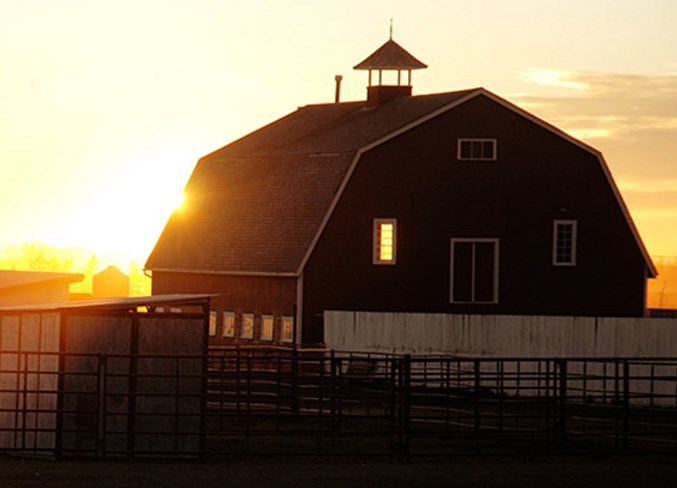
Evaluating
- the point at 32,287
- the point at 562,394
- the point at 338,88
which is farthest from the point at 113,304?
the point at 338,88

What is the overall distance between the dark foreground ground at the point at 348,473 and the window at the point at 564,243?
105 feet

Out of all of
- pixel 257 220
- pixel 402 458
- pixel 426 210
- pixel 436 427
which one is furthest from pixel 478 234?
pixel 402 458

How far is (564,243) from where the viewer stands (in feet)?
191

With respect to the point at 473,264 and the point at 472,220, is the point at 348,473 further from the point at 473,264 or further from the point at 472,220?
the point at 473,264

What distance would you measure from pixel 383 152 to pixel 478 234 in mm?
4109

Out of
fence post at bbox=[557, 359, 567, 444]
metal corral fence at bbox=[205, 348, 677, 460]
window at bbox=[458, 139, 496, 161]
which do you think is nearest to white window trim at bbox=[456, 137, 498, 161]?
window at bbox=[458, 139, 496, 161]

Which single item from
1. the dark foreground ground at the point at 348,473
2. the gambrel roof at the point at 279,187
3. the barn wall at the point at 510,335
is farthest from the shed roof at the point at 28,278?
the dark foreground ground at the point at 348,473

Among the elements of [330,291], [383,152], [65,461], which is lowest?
[65,461]

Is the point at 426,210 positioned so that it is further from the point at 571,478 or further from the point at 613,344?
the point at 571,478

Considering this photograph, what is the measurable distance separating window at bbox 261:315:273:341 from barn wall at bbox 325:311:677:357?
7.18 meters

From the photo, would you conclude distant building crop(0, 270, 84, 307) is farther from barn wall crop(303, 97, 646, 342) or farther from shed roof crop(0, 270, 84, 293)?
barn wall crop(303, 97, 646, 342)

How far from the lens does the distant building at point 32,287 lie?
5525cm

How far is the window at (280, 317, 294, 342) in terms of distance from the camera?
5499cm

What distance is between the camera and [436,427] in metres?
32.2
